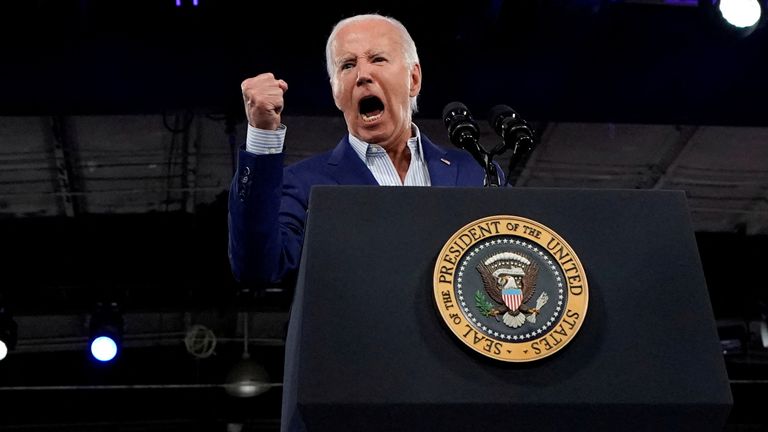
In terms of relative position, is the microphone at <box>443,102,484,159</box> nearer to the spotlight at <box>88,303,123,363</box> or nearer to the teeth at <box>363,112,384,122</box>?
the teeth at <box>363,112,384,122</box>

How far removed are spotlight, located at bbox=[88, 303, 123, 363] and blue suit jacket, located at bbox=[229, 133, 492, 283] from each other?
477cm

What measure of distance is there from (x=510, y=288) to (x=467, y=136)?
1.37ft

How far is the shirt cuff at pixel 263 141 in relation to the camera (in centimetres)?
132

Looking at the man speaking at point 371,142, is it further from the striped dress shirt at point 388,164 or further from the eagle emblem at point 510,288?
the eagle emblem at point 510,288

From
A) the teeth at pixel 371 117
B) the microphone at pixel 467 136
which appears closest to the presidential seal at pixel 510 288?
the microphone at pixel 467 136

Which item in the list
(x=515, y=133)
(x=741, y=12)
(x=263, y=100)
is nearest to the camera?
(x=263, y=100)

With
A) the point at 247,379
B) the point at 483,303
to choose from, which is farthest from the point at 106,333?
the point at 483,303

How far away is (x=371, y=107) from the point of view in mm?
1752

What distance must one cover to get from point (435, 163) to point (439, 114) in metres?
1.90

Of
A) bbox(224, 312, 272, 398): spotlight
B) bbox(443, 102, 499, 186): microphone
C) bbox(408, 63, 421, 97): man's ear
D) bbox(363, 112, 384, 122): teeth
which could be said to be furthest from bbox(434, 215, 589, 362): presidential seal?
bbox(224, 312, 272, 398): spotlight

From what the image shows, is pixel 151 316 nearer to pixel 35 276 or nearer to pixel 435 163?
pixel 35 276

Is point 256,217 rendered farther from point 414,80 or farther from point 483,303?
point 414,80

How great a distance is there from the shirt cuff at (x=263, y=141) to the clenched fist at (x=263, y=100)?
0.4 inches

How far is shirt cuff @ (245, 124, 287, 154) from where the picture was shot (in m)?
1.32
